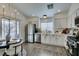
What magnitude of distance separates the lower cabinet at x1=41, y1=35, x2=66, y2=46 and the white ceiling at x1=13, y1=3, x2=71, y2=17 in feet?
1.77

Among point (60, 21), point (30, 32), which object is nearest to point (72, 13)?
point (60, 21)

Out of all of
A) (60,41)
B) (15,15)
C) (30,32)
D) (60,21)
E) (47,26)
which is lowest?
(60,41)

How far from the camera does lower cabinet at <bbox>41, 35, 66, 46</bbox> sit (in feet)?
8.95

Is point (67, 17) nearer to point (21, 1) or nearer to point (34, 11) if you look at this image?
point (34, 11)

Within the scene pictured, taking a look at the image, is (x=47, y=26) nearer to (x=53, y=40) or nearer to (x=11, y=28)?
(x=53, y=40)

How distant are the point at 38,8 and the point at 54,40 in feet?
2.85

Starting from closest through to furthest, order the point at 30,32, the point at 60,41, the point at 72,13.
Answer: the point at 72,13 < the point at 60,41 < the point at 30,32

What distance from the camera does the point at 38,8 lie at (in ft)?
9.00

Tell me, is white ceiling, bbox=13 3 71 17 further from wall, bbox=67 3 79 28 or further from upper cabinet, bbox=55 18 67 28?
upper cabinet, bbox=55 18 67 28

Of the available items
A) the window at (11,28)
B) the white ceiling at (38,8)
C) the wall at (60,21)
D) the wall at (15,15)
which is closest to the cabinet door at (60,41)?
the wall at (60,21)

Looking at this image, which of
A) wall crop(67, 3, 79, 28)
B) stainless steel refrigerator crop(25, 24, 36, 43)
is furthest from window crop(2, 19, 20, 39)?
wall crop(67, 3, 79, 28)

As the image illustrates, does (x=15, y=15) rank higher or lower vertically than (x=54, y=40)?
higher

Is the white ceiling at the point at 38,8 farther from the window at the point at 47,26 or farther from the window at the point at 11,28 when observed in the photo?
the window at the point at 11,28

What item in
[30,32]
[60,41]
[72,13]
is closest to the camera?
[72,13]
